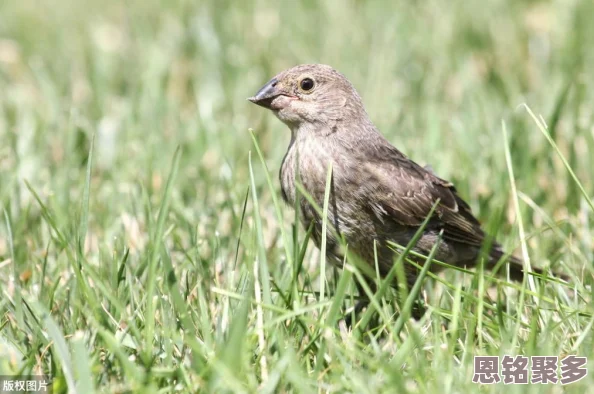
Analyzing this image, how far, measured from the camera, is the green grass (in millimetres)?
2754

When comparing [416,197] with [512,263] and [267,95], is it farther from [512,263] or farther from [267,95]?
[267,95]

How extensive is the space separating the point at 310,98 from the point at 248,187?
854 millimetres

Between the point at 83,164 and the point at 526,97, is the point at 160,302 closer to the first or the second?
the point at 83,164

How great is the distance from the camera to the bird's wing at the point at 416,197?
3721 mm

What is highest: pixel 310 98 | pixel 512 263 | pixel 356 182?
pixel 310 98

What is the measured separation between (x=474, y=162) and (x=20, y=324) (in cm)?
283

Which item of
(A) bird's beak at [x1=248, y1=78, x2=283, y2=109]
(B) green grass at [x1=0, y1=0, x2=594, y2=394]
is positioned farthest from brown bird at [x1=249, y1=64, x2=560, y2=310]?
(B) green grass at [x1=0, y1=0, x2=594, y2=394]

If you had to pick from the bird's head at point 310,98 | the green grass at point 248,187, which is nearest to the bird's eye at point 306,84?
the bird's head at point 310,98

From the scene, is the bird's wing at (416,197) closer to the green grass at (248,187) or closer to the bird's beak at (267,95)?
the green grass at (248,187)

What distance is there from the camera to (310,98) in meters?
3.93

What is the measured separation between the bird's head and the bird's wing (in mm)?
267

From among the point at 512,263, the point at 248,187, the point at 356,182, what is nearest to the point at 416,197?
the point at 356,182

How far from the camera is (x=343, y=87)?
400 cm

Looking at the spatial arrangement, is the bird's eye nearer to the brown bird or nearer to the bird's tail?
the brown bird
